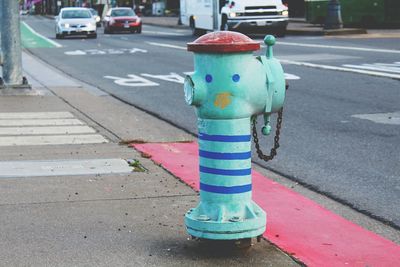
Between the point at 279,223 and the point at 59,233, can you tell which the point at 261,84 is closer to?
the point at 279,223

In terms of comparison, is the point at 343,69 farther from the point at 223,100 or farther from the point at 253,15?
the point at 253,15

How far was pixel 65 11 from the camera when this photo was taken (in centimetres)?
4103

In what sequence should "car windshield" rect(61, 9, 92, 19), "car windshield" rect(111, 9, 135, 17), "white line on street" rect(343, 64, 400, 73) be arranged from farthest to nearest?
"car windshield" rect(111, 9, 135, 17), "car windshield" rect(61, 9, 92, 19), "white line on street" rect(343, 64, 400, 73)

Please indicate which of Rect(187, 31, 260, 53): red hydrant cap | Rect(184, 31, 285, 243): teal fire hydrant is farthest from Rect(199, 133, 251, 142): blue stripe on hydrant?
Rect(187, 31, 260, 53): red hydrant cap

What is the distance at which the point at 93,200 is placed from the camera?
660cm

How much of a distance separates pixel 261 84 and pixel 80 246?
150cm

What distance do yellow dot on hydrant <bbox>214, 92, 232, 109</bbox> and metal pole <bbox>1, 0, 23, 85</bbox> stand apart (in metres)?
10.5

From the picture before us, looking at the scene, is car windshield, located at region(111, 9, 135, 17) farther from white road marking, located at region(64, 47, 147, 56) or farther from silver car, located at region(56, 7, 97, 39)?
white road marking, located at region(64, 47, 147, 56)

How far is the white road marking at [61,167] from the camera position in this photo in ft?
25.4

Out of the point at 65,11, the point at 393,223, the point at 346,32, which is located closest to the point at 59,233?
the point at 393,223

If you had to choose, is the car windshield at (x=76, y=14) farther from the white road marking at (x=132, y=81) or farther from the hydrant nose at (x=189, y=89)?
the hydrant nose at (x=189, y=89)

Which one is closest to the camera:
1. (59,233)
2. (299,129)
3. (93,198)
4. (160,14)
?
(59,233)

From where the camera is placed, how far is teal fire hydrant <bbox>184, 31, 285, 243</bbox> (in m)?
4.88

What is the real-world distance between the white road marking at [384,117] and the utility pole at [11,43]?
6252 millimetres
